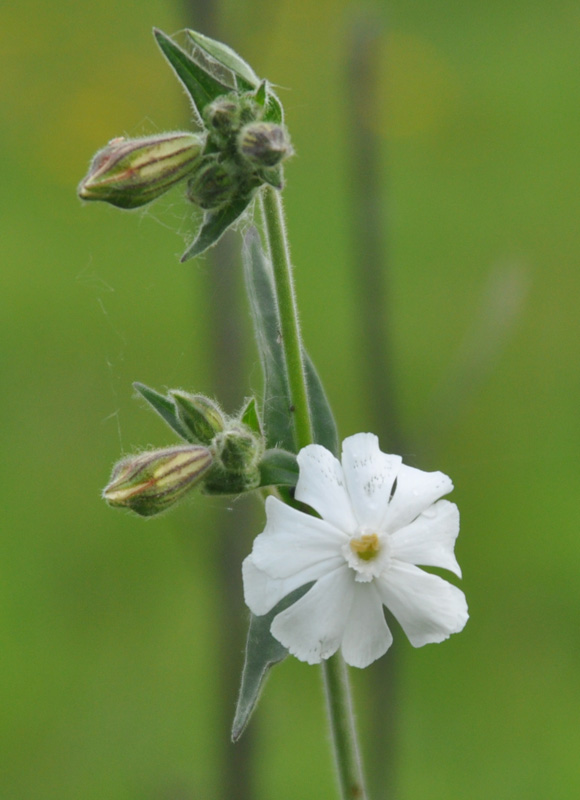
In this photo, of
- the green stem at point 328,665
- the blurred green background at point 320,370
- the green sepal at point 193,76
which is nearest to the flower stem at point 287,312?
the green stem at point 328,665

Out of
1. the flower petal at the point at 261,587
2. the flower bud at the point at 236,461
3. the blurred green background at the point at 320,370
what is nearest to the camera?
the flower petal at the point at 261,587

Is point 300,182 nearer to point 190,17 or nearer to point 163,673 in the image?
point 163,673

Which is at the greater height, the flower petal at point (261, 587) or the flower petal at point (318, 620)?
the flower petal at point (261, 587)

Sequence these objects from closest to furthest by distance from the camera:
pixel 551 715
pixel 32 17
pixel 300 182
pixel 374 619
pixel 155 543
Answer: pixel 374 619 → pixel 551 715 → pixel 155 543 → pixel 300 182 → pixel 32 17

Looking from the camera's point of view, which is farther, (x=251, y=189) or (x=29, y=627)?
(x=29, y=627)

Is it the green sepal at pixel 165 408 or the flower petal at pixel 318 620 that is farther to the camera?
the green sepal at pixel 165 408

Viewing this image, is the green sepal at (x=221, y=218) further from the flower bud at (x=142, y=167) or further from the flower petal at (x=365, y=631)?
the flower petal at (x=365, y=631)

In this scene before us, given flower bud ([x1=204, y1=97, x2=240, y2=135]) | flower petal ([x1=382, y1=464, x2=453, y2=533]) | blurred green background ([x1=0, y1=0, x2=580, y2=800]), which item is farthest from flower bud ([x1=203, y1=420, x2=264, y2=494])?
blurred green background ([x1=0, y1=0, x2=580, y2=800])

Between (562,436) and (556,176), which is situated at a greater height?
(556,176)

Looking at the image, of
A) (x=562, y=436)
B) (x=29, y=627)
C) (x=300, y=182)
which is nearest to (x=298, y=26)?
(x=300, y=182)
